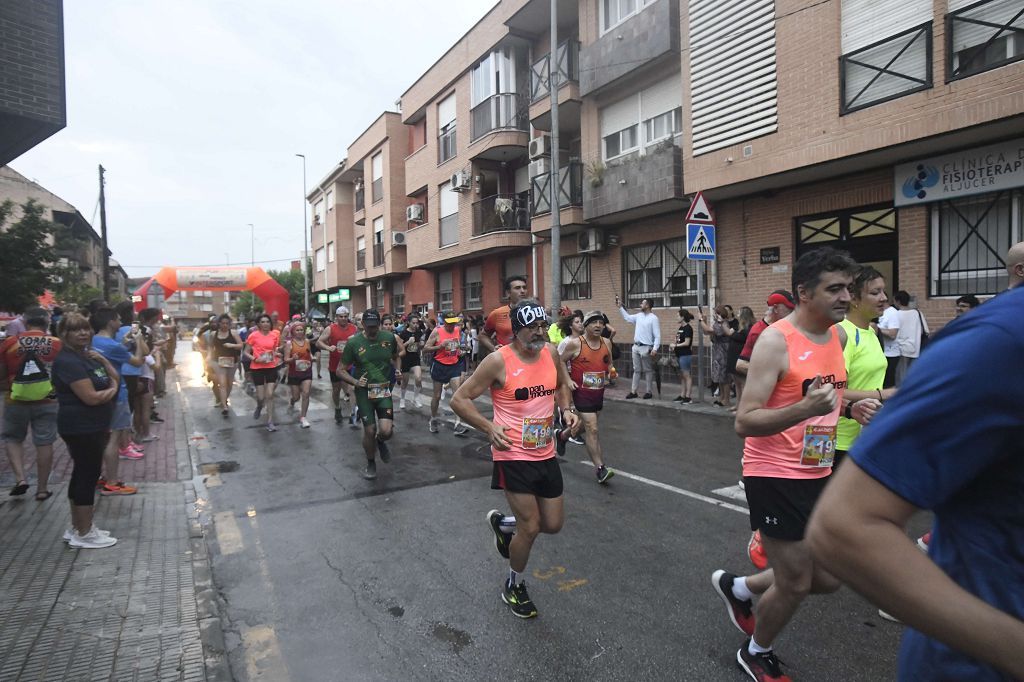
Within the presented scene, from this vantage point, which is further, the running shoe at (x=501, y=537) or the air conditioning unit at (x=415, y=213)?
the air conditioning unit at (x=415, y=213)

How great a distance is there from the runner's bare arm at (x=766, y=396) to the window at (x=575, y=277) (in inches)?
632

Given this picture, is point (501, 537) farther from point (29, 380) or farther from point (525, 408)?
point (29, 380)

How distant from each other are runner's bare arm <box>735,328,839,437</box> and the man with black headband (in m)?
1.36

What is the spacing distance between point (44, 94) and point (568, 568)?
695 centimetres

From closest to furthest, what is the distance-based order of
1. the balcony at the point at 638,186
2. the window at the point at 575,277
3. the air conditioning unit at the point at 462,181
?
the balcony at the point at 638,186
the window at the point at 575,277
the air conditioning unit at the point at 462,181

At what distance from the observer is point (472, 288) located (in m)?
25.2

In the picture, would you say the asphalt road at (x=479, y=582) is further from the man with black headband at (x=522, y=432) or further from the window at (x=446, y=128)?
the window at (x=446, y=128)

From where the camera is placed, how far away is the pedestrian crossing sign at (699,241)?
36.8ft

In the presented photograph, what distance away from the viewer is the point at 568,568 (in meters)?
4.42

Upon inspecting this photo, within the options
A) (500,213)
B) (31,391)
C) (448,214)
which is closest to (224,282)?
(448,214)

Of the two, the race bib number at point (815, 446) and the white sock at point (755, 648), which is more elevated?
the race bib number at point (815, 446)

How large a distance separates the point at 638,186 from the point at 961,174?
668cm

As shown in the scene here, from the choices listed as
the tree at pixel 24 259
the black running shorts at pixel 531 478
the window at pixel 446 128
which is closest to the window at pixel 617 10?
the window at pixel 446 128

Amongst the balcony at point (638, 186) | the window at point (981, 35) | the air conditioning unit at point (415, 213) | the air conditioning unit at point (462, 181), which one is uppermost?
the air conditioning unit at point (462, 181)
